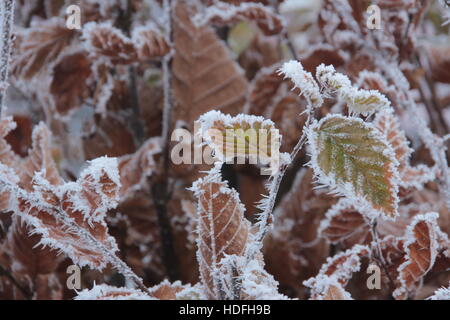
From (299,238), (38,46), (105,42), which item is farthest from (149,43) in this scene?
(299,238)

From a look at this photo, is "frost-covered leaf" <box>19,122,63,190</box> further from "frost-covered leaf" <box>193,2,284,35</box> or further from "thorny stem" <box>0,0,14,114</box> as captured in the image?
"frost-covered leaf" <box>193,2,284,35</box>

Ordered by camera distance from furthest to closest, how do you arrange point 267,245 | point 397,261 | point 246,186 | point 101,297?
point 246,186, point 267,245, point 397,261, point 101,297

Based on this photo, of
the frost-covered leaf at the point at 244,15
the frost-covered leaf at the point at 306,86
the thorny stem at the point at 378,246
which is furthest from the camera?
the frost-covered leaf at the point at 244,15

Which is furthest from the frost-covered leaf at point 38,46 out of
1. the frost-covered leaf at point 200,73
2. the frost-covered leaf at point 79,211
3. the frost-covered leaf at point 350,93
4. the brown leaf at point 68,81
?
the frost-covered leaf at point 350,93

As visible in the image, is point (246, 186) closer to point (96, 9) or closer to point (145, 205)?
point (145, 205)

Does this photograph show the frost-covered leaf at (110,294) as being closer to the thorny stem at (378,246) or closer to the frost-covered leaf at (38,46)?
the thorny stem at (378,246)

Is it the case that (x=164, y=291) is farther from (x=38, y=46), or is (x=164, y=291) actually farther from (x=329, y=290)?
(x=38, y=46)

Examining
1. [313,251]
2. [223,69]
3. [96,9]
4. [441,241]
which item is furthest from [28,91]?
[441,241]

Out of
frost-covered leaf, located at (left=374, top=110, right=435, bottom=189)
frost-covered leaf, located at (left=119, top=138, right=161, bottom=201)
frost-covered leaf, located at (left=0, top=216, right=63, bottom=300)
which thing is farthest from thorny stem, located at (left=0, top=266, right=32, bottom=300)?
frost-covered leaf, located at (left=374, top=110, right=435, bottom=189)

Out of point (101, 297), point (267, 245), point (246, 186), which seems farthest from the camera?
point (246, 186)
